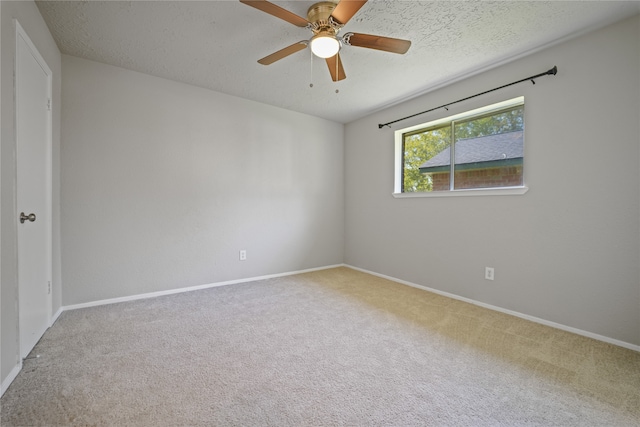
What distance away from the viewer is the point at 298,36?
7.18 feet

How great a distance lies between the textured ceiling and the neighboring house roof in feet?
2.30

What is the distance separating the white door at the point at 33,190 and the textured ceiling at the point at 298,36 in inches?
20.2

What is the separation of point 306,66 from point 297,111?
1.33m

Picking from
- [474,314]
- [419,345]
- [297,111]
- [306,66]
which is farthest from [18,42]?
[474,314]

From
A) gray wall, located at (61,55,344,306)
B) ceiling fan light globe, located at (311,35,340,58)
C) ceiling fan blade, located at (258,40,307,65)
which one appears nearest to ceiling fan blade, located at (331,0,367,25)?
ceiling fan light globe, located at (311,35,340,58)

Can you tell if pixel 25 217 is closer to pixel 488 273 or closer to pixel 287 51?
pixel 287 51

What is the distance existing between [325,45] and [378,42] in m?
0.37

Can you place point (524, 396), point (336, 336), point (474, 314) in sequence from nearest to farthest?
point (524, 396)
point (336, 336)
point (474, 314)

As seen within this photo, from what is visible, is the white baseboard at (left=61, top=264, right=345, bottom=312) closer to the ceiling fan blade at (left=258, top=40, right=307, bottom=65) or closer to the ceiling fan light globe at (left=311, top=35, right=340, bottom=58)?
the ceiling fan blade at (left=258, top=40, right=307, bottom=65)

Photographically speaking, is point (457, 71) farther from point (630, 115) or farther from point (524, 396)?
point (524, 396)

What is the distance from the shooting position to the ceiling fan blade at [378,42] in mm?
1797

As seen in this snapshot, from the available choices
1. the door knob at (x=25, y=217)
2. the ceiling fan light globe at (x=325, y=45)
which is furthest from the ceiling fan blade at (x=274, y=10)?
the door knob at (x=25, y=217)

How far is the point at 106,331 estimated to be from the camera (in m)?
2.10

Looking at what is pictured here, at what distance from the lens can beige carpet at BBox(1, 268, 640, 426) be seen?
1.29m
